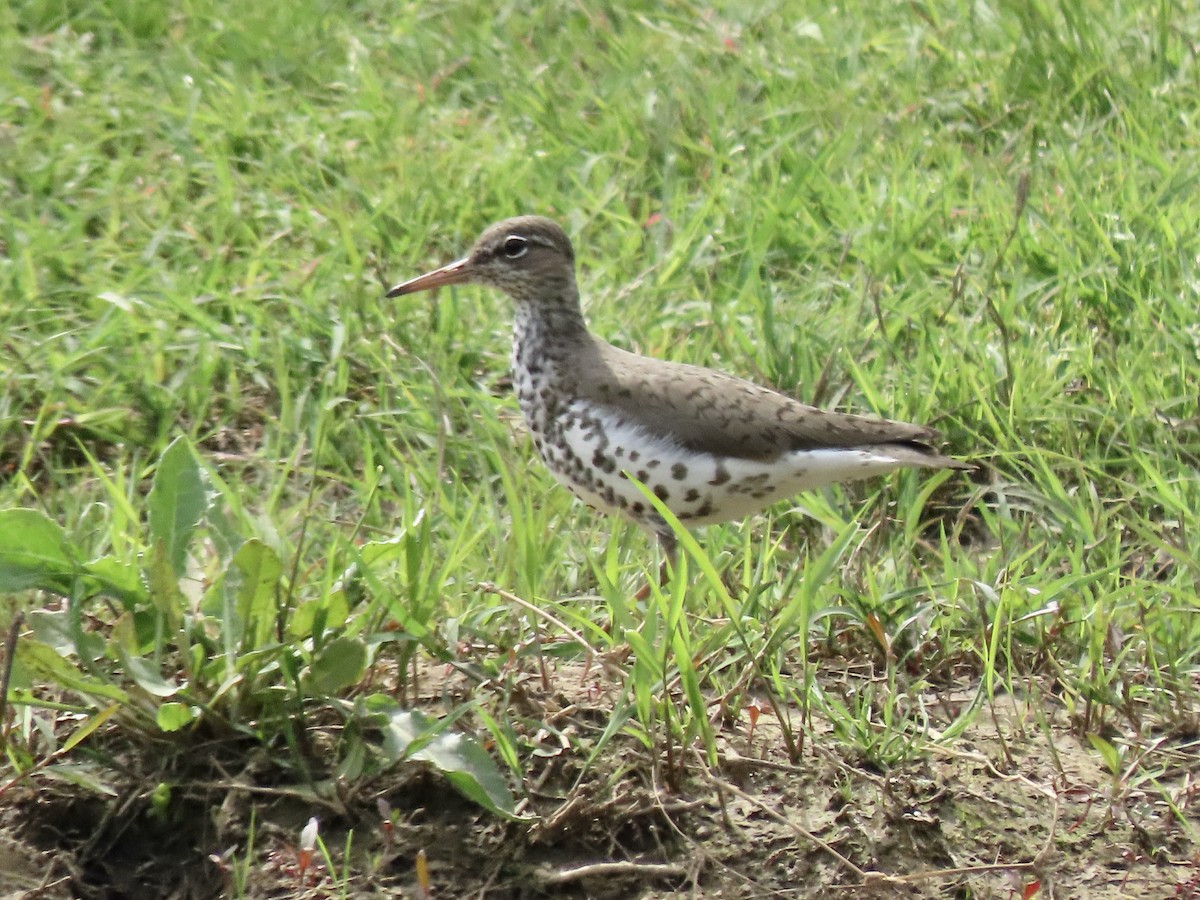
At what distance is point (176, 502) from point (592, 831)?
42.7 inches

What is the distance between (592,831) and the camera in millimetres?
3229

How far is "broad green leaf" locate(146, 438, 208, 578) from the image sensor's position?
3416 millimetres

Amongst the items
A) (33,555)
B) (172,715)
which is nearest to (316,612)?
(172,715)

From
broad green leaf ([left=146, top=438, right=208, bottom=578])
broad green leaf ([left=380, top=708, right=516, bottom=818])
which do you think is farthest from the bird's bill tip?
broad green leaf ([left=380, top=708, right=516, bottom=818])

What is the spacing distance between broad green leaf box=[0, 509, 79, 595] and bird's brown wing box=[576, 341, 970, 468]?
1508mm

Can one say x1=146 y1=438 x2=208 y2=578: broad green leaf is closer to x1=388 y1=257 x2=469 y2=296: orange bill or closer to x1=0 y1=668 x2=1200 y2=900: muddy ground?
x1=0 y1=668 x2=1200 y2=900: muddy ground

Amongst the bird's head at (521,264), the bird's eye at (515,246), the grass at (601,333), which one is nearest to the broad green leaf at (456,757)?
the grass at (601,333)

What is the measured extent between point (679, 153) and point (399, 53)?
1428 millimetres

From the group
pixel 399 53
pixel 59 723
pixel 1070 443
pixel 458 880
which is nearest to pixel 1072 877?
pixel 458 880

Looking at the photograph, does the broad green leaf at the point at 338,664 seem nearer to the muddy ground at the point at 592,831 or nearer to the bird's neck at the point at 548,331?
the muddy ground at the point at 592,831

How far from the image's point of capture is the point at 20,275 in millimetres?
5297

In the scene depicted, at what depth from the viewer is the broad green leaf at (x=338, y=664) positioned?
10.6 feet

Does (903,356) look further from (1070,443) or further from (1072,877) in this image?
(1072,877)

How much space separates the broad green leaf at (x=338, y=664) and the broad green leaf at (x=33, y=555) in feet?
1.70
